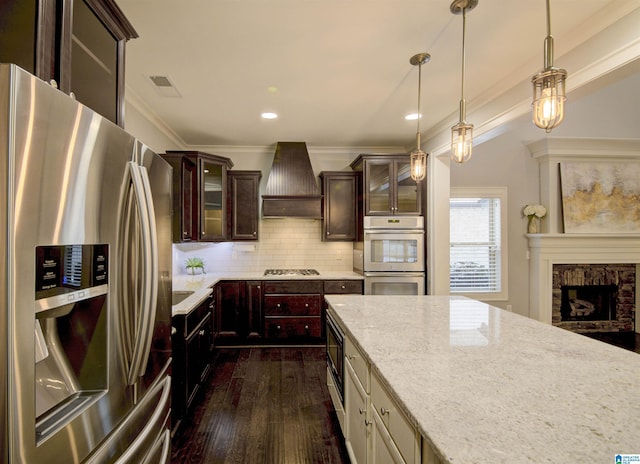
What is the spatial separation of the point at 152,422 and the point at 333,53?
7.60ft

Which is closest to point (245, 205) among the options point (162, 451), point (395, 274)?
point (395, 274)

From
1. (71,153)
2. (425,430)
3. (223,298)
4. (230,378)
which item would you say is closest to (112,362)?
(71,153)

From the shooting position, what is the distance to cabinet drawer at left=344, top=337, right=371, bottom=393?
1558 millimetres

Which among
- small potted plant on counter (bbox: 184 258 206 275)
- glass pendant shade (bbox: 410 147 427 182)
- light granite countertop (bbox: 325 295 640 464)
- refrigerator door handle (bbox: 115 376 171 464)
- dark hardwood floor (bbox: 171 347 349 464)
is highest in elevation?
glass pendant shade (bbox: 410 147 427 182)

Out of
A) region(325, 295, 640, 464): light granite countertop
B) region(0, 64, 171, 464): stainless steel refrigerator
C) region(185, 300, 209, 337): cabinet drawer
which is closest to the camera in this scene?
region(0, 64, 171, 464): stainless steel refrigerator

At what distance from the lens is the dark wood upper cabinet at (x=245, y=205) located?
457 centimetres

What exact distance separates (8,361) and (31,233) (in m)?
0.25

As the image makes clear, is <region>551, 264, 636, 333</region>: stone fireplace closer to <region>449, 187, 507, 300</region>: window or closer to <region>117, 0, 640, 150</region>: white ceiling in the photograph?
<region>449, 187, 507, 300</region>: window

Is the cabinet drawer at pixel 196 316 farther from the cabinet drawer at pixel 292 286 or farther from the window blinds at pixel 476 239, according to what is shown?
the window blinds at pixel 476 239

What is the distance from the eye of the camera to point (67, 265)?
0.86 metres

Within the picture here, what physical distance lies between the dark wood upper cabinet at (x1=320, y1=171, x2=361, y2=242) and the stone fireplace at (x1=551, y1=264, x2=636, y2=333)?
307 cm

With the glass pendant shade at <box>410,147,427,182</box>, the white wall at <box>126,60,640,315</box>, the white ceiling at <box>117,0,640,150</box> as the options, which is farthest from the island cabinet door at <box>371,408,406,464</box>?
the white wall at <box>126,60,640,315</box>

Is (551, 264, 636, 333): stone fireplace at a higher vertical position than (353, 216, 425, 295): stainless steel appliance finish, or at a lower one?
lower

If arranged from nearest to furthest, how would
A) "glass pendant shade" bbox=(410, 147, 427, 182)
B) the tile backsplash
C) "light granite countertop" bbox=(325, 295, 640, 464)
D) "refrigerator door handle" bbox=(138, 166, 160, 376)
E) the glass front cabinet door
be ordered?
"light granite countertop" bbox=(325, 295, 640, 464) → "refrigerator door handle" bbox=(138, 166, 160, 376) → "glass pendant shade" bbox=(410, 147, 427, 182) → the glass front cabinet door → the tile backsplash
